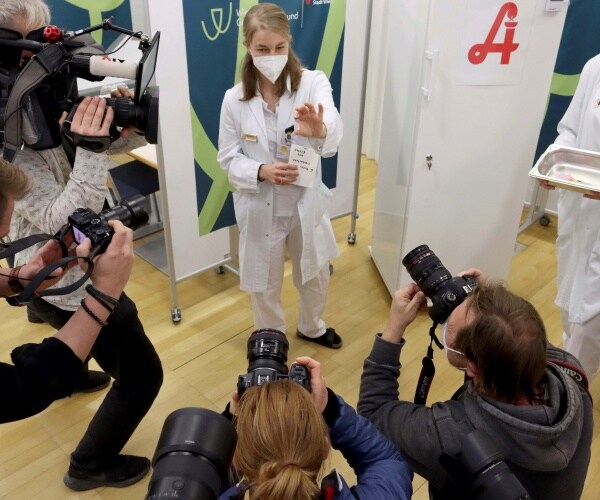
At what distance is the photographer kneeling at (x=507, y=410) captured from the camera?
119 centimetres

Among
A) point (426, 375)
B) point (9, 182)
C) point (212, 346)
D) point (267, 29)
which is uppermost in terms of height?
point (267, 29)

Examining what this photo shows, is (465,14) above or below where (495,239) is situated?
above

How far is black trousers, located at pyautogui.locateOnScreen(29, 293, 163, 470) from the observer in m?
1.87

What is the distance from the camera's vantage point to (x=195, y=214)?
2.97 m

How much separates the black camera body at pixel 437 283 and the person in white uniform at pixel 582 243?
31.9 inches

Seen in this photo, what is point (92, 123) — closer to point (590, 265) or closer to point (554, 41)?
point (590, 265)

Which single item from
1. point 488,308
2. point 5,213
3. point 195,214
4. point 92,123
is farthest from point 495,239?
point 5,213

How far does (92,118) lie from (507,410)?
4.17 feet

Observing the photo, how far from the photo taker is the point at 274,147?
2.40 m

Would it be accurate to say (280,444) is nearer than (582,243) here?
Yes

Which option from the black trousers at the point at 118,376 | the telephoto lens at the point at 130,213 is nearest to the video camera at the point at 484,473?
the telephoto lens at the point at 130,213

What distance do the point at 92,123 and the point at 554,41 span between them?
2095 millimetres

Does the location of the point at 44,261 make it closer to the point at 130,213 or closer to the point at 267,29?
the point at 130,213

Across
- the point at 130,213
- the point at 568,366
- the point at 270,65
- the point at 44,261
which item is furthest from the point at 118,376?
the point at 568,366
